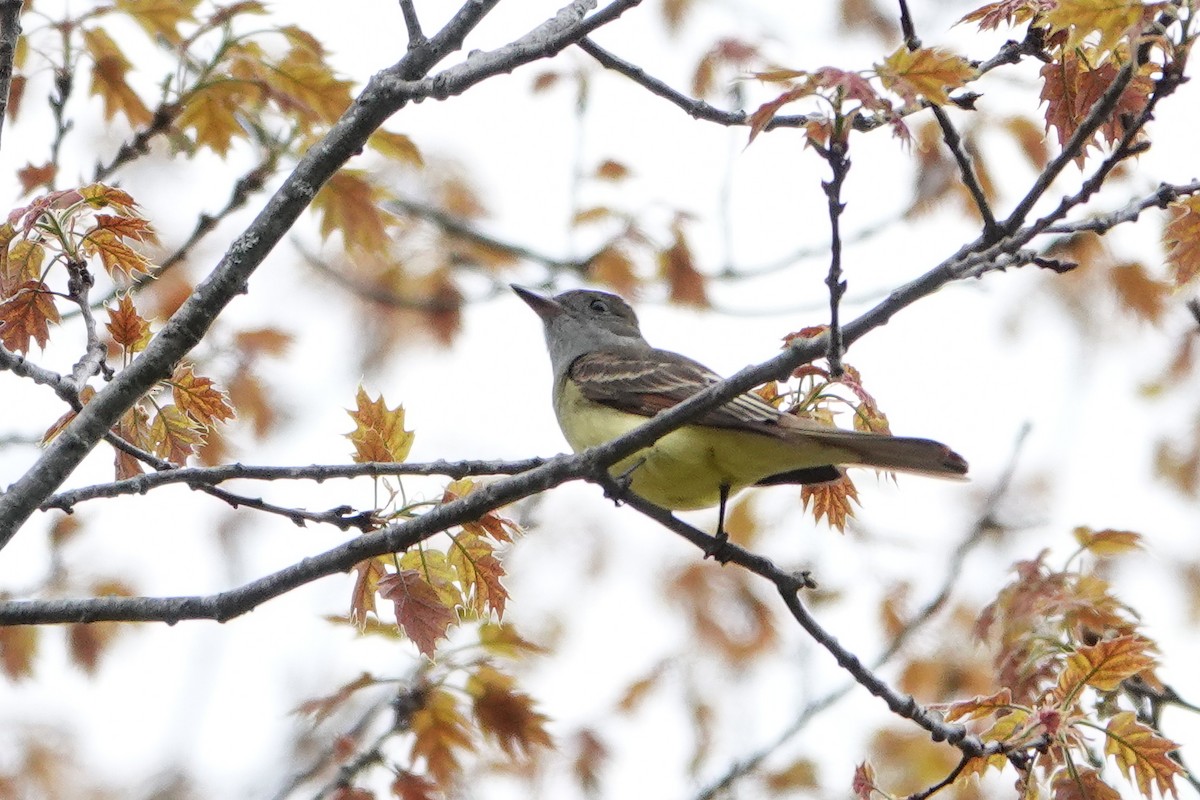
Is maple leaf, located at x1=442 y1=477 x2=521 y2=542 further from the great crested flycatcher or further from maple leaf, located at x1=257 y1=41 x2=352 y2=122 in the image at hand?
maple leaf, located at x1=257 y1=41 x2=352 y2=122

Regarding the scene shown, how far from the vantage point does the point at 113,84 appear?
20.5ft

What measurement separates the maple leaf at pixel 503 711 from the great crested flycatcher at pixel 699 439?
1020 millimetres

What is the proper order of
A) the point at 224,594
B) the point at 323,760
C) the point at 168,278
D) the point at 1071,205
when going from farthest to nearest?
the point at 168,278, the point at 323,760, the point at 224,594, the point at 1071,205

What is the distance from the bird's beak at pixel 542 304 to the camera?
837cm

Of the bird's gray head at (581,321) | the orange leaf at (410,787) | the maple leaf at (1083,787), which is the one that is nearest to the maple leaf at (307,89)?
the bird's gray head at (581,321)

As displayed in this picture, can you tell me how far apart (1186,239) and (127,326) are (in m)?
3.11

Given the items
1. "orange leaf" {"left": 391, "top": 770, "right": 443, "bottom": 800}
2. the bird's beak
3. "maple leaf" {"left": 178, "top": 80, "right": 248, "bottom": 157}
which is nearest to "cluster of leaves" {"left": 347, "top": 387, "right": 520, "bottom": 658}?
"orange leaf" {"left": 391, "top": 770, "right": 443, "bottom": 800}

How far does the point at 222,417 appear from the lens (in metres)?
4.26

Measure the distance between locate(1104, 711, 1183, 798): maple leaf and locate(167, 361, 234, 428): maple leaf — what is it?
9.12ft

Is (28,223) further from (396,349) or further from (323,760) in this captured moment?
(396,349)

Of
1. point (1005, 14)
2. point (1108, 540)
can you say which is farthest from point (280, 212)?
point (1108, 540)

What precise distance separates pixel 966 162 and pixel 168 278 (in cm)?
798

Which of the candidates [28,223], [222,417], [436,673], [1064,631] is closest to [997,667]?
[1064,631]

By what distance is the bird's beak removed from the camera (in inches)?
329
